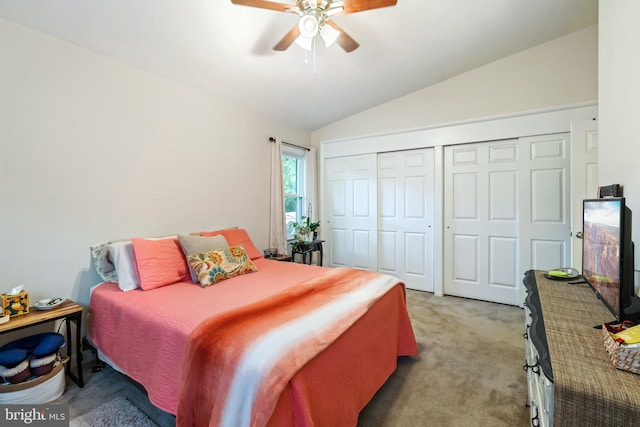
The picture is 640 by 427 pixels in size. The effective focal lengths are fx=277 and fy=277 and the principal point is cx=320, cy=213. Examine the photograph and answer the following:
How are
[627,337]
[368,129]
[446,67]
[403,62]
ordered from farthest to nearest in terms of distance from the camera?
1. [368,129]
2. [446,67]
3. [403,62]
4. [627,337]

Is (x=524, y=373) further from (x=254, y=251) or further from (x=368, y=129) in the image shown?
(x=368, y=129)

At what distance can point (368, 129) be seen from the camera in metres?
3.97

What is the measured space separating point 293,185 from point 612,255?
3.70 metres

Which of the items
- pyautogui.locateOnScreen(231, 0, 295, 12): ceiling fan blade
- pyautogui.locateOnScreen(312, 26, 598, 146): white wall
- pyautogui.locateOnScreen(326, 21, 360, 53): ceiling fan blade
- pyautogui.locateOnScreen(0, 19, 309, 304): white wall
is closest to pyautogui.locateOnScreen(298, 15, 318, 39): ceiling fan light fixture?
pyautogui.locateOnScreen(231, 0, 295, 12): ceiling fan blade

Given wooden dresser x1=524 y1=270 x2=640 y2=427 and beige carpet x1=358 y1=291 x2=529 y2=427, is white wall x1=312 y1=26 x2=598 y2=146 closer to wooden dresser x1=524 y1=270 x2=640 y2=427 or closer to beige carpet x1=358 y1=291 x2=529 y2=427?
beige carpet x1=358 y1=291 x2=529 y2=427

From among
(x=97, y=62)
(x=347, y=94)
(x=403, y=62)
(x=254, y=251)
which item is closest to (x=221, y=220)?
(x=254, y=251)

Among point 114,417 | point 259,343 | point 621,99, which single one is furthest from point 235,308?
point 621,99

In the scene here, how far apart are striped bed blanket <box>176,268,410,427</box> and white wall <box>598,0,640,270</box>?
62.0 inches

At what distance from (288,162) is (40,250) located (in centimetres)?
300

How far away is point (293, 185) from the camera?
14.4ft

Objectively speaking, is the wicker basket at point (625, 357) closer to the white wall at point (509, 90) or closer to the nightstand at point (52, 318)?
the nightstand at point (52, 318)

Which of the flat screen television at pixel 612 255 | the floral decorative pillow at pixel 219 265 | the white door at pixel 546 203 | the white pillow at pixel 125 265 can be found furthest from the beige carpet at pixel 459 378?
the white pillow at pixel 125 265

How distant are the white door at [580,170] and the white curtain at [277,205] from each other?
3.17 meters

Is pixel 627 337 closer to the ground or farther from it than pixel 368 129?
closer to the ground
